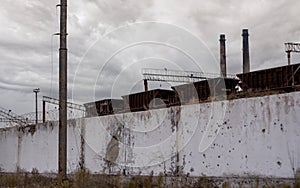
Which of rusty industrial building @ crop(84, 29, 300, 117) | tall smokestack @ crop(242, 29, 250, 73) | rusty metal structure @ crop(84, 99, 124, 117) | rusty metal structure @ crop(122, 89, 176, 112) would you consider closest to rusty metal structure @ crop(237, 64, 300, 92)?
rusty industrial building @ crop(84, 29, 300, 117)

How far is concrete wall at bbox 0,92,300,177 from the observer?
1050 cm

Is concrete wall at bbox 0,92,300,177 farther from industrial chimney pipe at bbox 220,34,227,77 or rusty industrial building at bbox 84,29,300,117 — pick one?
industrial chimney pipe at bbox 220,34,227,77

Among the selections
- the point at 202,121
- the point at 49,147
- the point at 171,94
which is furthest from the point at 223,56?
the point at 202,121

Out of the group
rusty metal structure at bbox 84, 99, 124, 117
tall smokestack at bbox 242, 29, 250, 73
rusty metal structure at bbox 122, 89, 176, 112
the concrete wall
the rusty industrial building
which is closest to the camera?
the concrete wall

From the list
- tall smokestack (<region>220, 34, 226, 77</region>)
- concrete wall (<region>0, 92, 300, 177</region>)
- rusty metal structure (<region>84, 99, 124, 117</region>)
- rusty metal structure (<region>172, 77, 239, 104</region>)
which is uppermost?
tall smokestack (<region>220, 34, 226, 77</region>)

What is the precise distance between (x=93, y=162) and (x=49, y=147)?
12.4ft

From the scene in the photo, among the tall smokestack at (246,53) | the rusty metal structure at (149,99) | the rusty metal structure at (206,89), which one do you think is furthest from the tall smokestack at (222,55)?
the rusty metal structure at (206,89)

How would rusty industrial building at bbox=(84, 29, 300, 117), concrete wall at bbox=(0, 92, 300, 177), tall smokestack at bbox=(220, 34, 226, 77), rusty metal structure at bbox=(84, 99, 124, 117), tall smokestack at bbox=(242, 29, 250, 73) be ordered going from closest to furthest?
concrete wall at bbox=(0, 92, 300, 177) → rusty industrial building at bbox=(84, 29, 300, 117) → rusty metal structure at bbox=(84, 99, 124, 117) → tall smokestack at bbox=(220, 34, 226, 77) → tall smokestack at bbox=(242, 29, 250, 73)

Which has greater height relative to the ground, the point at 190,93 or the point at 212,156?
the point at 190,93

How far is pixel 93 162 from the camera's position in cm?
1688

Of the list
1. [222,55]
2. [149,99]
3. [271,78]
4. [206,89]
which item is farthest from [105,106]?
[271,78]

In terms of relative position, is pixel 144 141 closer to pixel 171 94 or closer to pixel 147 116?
pixel 147 116

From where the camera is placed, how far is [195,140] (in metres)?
12.9

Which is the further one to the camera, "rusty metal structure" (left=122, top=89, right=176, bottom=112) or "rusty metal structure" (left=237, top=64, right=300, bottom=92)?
"rusty metal structure" (left=122, top=89, right=176, bottom=112)
